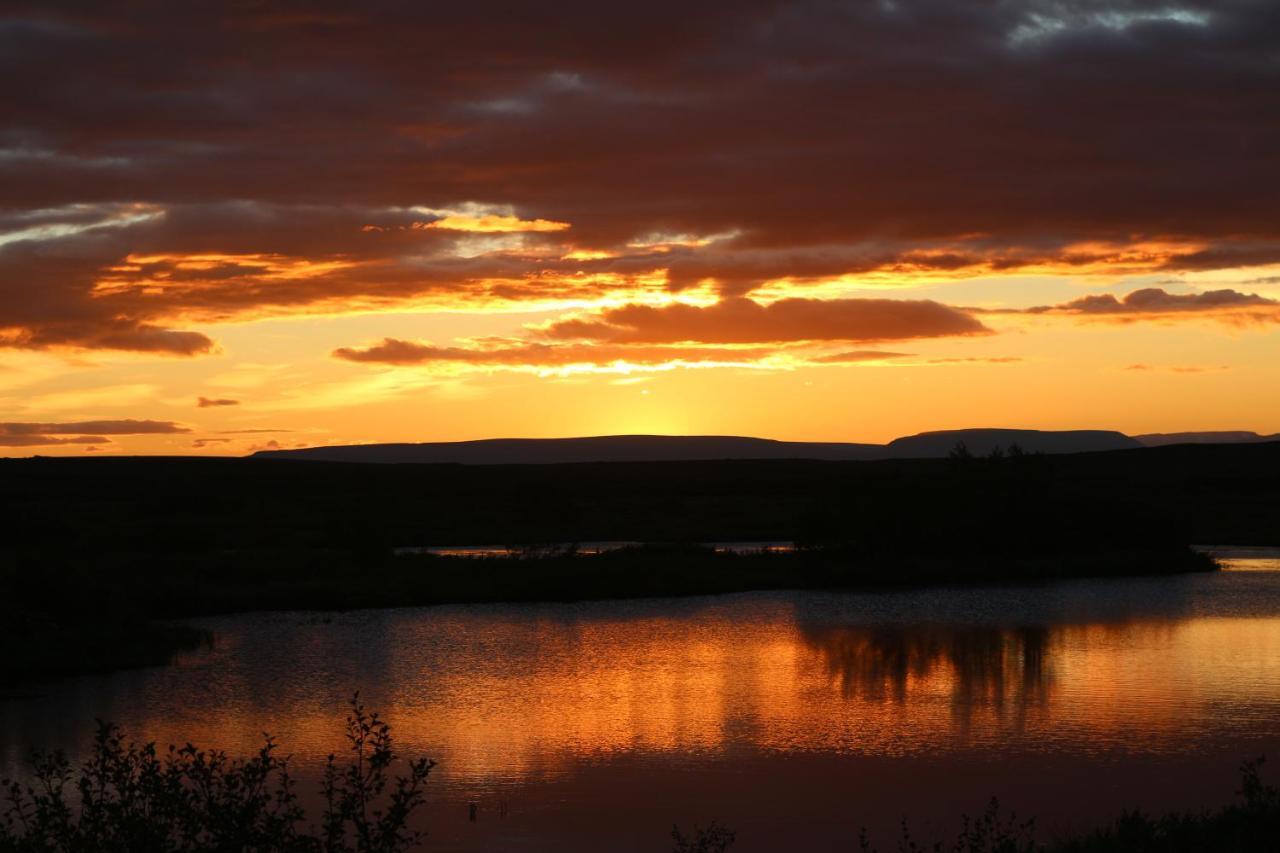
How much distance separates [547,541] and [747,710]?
1947 inches

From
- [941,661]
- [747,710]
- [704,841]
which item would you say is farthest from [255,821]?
[941,661]

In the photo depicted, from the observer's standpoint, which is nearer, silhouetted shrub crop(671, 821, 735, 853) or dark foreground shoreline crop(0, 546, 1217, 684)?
silhouetted shrub crop(671, 821, 735, 853)

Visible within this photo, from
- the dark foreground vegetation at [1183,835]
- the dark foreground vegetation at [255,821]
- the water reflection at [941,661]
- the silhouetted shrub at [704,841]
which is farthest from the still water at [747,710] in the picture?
the dark foreground vegetation at [255,821]

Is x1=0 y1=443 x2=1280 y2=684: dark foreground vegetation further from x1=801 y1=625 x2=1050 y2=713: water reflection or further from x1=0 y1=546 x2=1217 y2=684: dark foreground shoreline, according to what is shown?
x1=801 y1=625 x2=1050 y2=713: water reflection

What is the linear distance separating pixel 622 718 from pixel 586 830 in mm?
7277

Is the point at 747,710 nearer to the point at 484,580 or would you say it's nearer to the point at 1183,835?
the point at 1183,835

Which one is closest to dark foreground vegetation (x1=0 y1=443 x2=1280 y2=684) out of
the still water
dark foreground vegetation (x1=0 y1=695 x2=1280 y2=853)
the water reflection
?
the still water

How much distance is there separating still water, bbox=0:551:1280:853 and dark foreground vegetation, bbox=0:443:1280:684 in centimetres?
329

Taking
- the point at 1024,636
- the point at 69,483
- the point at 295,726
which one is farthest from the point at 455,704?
the point at 69,483

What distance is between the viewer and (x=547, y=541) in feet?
243

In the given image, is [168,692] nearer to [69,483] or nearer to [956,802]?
[956,802]

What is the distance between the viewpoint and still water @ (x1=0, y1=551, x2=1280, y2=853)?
60.8 feet

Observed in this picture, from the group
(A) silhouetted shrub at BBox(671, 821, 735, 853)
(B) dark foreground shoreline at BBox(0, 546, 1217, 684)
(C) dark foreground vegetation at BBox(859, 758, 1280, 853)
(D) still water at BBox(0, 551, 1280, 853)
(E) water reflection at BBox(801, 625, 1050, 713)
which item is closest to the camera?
(C) dark foreground vegetation at BBox(859, 758, 1280, 853)

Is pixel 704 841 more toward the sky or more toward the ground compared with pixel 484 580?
more toward the sky
